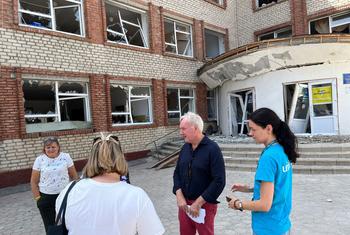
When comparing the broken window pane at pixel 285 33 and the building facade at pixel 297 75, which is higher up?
the broken window pane at pixel 285 33

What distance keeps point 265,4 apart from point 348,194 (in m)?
14.0

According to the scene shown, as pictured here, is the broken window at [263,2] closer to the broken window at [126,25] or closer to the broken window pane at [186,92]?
the broken window pane at [186,92]

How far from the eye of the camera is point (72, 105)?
424 inches

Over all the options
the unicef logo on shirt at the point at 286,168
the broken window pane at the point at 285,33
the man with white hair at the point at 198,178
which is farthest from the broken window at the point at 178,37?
the unicef logo on shirt at the point at 286,168

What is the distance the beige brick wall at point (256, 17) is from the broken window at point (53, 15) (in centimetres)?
1044

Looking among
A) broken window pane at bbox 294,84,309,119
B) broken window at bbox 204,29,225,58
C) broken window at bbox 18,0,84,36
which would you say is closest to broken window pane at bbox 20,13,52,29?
broken window at bbox 18,0,84,36

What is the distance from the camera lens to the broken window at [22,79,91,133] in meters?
9.64

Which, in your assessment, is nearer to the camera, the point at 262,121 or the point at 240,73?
the point at 262,121

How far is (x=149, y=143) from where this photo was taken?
12.9 m

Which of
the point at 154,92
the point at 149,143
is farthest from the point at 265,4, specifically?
the point at 149,143

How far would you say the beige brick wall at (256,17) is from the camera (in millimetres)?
16875

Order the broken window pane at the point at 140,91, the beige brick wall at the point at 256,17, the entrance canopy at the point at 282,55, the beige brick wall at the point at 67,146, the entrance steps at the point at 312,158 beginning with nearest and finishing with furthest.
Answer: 1. the entrance steps at the point at 312,158
2. the beige brick wall at the point at 67,146
3. the entrance canopy at the point at 282,55
4. the broken window pane at the point at 140,91
5. the beige brick wall at the point at 256,17

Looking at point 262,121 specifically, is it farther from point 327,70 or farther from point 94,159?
point 327,70

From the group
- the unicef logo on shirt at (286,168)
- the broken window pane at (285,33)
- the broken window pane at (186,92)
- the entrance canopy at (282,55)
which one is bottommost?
the unicef logo on shirt at (286,168)
